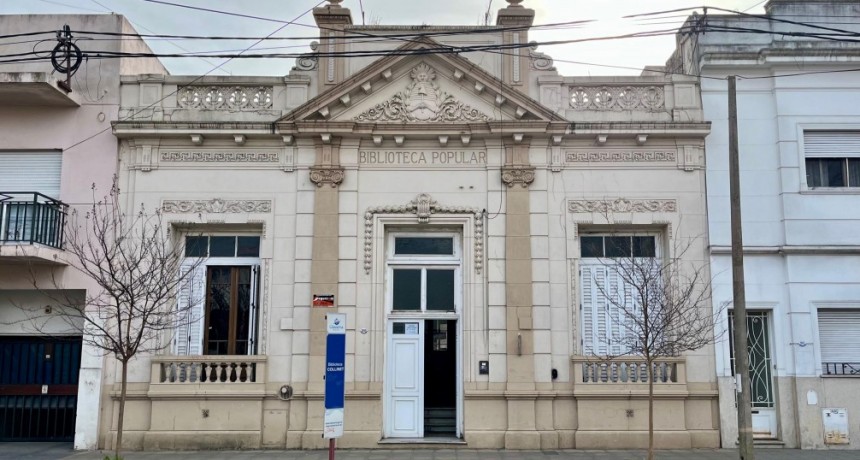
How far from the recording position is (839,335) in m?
14.1

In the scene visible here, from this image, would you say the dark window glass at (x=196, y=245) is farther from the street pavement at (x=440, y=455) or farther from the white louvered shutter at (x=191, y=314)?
the street pavement at (x=440, y=455)

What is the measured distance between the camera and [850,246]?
14.0 metres

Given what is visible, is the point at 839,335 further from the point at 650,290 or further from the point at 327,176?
the point at 327,176

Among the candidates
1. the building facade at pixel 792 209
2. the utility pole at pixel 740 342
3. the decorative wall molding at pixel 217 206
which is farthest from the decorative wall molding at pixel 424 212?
the utility pole at pixel 740 342

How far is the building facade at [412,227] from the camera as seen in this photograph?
13.8m

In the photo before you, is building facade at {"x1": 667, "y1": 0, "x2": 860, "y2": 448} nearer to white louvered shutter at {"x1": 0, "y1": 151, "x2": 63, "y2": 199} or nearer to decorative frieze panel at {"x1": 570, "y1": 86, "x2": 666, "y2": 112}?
decorative frieze panel at {"x1": 570, "y1": 86, "x2": 666, "y2": 112}

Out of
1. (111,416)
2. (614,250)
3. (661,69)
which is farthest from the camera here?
(661,69)

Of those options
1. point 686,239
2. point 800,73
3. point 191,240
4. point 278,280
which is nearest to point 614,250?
point 686,239

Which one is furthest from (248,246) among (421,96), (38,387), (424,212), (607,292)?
(607,292)

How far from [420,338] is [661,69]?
Answer: 8.61m

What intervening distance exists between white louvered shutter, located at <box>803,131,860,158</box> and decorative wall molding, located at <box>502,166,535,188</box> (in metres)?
5.66

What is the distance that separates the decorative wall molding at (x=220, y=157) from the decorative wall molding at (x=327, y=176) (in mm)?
910

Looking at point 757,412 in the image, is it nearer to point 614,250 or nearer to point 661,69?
point 614,250

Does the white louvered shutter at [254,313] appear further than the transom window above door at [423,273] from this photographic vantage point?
No
